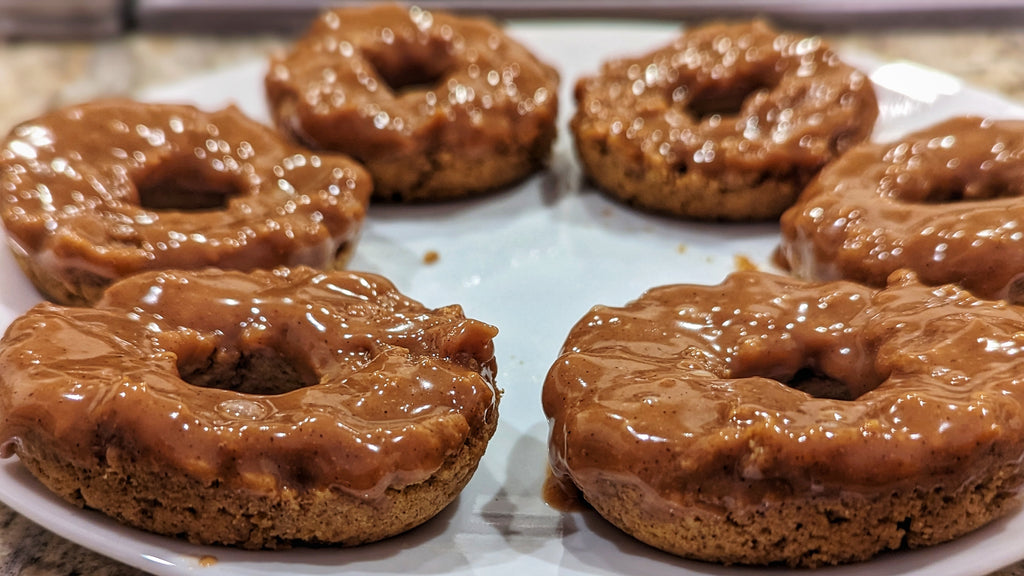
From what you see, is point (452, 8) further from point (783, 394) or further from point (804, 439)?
point (804, 439)

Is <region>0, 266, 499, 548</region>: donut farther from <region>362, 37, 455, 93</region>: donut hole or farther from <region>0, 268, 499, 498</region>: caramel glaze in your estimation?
<region>362, 37, 455, 93</region>: donut hole

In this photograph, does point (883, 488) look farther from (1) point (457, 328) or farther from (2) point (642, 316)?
(1) point (457, 328)

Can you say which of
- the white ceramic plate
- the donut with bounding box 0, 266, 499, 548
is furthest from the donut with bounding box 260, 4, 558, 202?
the donut with bounding box 0, 266, 499, 548

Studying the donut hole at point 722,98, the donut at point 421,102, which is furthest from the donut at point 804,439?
the donut hole at point 722,98

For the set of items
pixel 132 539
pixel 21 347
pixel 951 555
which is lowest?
pixel 132 539

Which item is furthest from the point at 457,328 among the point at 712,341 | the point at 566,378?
the point at 712,341

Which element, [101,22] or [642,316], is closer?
[642,316]

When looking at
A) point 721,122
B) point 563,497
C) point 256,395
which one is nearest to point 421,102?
point 721,122
